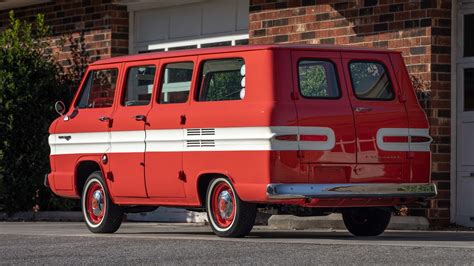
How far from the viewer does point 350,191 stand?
1350cm

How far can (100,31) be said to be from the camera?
69.1ft

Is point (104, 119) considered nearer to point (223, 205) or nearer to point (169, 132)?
point (169, 132)

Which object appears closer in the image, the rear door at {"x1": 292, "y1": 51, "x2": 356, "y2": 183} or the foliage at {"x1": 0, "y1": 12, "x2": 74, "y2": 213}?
the rear door at {"x1": 292, "y1": 51, "x2": 356, "y2": 183}

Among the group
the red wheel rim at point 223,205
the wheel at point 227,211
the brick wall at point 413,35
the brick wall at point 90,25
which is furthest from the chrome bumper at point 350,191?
the brick wall at point 90,25

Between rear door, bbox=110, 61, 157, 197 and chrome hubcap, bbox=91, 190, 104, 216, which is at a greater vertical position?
rear door, bbox=110, 61, 157, 197

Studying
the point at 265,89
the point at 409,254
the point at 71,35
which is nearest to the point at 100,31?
the point at 71,35

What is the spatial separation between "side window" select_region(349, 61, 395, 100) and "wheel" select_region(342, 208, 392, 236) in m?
1.20

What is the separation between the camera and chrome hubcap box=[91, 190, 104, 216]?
1541cm

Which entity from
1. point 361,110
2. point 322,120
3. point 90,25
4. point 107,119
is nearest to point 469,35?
point 361,110

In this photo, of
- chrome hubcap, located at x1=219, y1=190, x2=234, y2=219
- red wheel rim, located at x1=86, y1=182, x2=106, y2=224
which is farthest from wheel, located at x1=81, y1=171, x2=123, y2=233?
chrome hubcap, located at x1=219, y1=190, x2=234, y2=219

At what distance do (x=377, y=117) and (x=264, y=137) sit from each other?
1.26m

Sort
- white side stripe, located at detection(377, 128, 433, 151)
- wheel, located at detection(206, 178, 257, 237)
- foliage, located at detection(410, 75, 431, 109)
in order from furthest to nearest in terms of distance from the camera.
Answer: foliage, located at detection(410, 75, 431, 109) < white side stripe, located at detection(377, 128, 433, 151) < wheel, located at detection(206, 178, 257, 237)

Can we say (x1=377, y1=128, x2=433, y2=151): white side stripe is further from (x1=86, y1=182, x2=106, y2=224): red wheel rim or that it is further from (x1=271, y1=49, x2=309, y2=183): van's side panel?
(x1=86, y1=182, x2=106, y2=224): red wheel rim

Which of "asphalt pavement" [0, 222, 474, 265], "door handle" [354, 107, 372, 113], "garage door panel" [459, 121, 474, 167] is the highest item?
"door handle" [354, 107, 372, 113]
